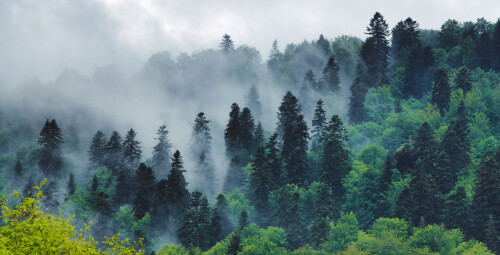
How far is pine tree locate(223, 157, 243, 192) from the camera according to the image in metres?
101

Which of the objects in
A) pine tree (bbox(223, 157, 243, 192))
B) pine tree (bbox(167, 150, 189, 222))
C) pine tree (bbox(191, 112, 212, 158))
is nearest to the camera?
pine tree (bbox(167, 150, 189, 222))

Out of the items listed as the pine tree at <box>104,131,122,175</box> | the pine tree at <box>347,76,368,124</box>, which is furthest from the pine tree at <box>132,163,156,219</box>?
the pine tree at <box>347,76,368,124</box>

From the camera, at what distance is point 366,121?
389ft

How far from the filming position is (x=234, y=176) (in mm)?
102062

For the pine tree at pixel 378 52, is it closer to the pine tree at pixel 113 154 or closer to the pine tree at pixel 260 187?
the pine tree at pixel 260 187

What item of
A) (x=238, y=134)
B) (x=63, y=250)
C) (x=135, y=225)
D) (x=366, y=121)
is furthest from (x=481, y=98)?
(x=63, y=250)

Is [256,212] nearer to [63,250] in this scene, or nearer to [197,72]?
[63,250]

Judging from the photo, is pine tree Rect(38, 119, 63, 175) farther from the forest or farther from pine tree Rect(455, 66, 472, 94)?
pine tree Rect(455, 66, 472, 94)

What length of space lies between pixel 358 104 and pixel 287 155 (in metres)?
27.1

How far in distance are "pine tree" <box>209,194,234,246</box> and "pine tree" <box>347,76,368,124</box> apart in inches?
1636

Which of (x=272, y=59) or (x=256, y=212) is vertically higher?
(x=272, y=59)

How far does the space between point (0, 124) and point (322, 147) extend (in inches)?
4216

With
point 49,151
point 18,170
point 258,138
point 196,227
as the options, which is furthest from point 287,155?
point 18,170

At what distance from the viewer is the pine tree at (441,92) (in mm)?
113188
